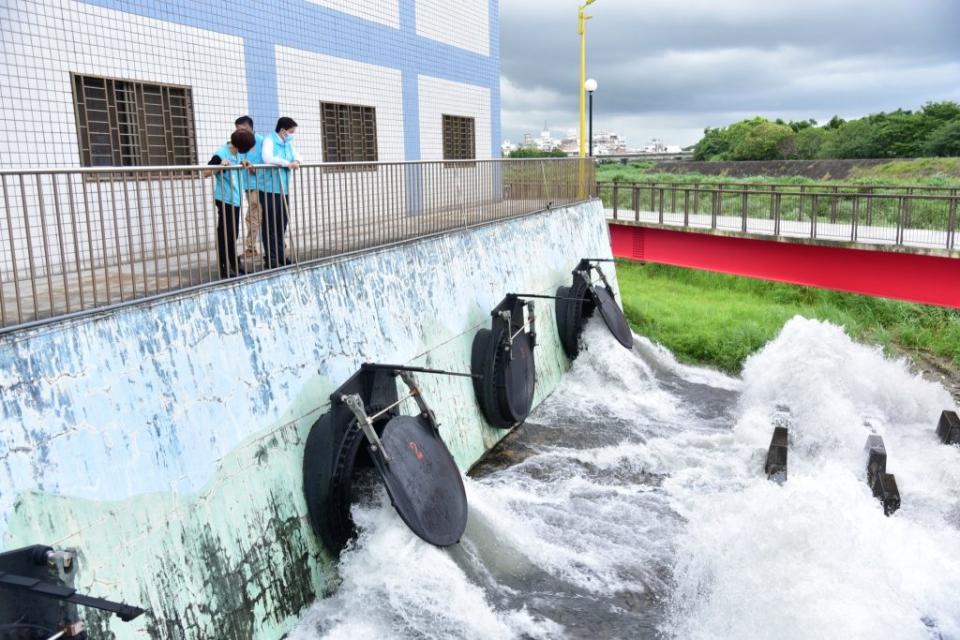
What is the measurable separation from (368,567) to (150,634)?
2060 millimetres

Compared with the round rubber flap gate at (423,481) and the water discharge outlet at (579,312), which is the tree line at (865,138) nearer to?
the water discharge outlet at (579,312)

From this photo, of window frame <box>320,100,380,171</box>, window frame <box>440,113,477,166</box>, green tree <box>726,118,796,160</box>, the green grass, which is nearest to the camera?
window frame <box>320,100,380,171</box>

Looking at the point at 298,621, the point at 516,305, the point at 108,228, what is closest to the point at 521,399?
the point at 516,305

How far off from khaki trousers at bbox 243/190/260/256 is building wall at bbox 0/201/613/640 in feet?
1.37

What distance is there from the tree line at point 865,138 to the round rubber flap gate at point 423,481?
43111mm

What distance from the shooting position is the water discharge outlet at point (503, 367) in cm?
1067

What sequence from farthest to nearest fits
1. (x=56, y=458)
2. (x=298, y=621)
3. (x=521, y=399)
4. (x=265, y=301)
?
(x=521, y=399)
(x=265, y=301)
(x=298, y=621)
(x=56, y=458)

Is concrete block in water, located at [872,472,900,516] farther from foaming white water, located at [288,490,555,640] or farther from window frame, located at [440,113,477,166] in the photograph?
window frame, located at [440,113,477,166]

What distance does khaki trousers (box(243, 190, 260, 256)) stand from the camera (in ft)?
23.6

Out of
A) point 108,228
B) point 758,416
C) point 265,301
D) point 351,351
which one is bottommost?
point 758,416

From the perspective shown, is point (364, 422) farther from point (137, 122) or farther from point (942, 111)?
point (942, 111)

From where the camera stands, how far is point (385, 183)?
9641 millimetres

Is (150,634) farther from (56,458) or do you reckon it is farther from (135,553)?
(56,458)

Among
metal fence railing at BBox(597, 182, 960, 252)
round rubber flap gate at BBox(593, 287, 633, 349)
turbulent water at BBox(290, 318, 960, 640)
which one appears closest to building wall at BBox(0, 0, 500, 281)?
turbulent water at BBox(290, 318, 960, 640)
